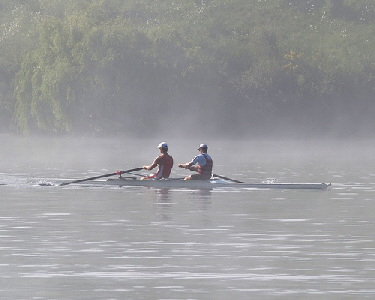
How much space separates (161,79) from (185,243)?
9055cm

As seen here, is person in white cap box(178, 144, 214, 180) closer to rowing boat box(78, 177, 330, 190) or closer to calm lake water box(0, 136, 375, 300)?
rowing boat box(78, 177, 330, 190)

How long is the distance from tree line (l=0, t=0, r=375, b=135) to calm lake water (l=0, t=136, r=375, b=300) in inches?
2391

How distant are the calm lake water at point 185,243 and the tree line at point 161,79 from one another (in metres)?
60.7

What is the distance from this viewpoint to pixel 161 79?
377ft

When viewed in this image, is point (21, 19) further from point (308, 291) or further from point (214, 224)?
point (308, 291)

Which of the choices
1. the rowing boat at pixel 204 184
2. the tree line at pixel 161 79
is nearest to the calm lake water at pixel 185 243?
the rowing boat at pixel 204 184

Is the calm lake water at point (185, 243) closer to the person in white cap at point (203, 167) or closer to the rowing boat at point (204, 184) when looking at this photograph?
the rowing boat at point (204, 184)

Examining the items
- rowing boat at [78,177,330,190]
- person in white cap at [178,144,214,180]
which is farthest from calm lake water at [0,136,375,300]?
person in white cap at [178,144,214,180]

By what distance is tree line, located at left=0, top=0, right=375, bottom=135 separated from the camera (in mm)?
105125

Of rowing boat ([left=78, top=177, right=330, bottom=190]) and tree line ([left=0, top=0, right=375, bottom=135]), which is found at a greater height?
tree line ([left=0, top=0, right=375, bottom=135])

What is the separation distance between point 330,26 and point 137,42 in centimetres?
8950

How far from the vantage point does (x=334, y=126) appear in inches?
5177

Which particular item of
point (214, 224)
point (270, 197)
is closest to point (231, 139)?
point (270, 197)

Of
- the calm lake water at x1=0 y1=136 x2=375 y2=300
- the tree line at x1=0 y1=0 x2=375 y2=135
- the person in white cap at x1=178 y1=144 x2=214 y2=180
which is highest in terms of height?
the tree line at x1=0 y1=0 x2=375 y2=135
